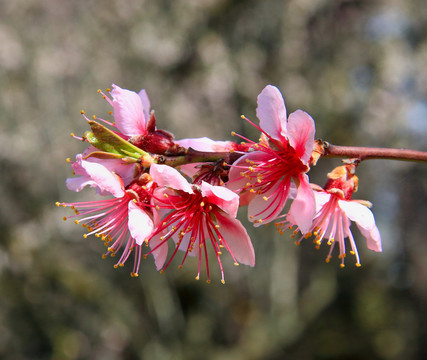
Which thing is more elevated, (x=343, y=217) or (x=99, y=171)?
(x=99, y=171)

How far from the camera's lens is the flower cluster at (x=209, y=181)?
39.5 inches

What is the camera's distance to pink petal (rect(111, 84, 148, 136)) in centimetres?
114

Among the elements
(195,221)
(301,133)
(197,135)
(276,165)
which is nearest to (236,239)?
(195,221)

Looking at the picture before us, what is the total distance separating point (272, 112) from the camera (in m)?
1.07

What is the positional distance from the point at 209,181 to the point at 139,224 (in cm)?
20

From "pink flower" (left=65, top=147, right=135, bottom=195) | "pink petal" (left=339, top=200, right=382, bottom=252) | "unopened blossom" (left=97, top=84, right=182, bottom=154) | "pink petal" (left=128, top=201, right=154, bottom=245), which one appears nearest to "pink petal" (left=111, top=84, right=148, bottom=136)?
"unopened blossom" (left=97, top=84, right=182, bottom=154)

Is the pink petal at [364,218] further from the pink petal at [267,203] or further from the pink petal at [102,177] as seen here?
the pink petal at [102,177]

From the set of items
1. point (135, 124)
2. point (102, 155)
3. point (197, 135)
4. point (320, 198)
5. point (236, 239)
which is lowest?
point (236, 239)

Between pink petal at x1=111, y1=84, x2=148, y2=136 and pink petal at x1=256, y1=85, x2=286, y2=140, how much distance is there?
0.32m

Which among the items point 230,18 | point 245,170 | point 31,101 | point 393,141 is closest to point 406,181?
point 393,141

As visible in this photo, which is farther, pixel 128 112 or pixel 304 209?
pixel 128 112

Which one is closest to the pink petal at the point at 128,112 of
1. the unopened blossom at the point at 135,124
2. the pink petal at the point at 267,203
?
the unopened blossom at the point at 135,124

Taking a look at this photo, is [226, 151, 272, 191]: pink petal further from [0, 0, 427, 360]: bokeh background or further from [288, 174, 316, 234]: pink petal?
[0, 0, 427, 360]: bokeh background

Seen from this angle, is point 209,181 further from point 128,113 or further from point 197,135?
point 197,135
